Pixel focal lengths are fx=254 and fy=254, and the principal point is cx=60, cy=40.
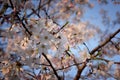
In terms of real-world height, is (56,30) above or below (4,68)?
above

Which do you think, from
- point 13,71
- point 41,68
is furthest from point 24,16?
point 41,68

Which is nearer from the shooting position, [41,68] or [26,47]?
[26,47]

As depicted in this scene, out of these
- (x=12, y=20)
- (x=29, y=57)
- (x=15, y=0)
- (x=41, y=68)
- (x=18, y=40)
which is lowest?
(x=41, y=68)

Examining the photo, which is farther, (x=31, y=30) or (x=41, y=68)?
(x=41, y=68)

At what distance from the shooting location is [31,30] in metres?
2.60

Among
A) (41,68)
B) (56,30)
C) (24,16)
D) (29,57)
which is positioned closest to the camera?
(24,16)

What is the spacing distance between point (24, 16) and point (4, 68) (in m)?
0.82

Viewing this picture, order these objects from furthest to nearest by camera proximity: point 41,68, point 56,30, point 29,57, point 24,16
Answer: point 41,68, point 29,57, point 56,30, point 24,16

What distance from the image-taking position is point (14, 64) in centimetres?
291

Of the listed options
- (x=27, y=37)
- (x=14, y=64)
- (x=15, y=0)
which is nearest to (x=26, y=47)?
(x=27, y=37)

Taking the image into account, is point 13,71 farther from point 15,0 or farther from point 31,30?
point 15,0

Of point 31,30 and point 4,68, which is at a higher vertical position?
point 31,30

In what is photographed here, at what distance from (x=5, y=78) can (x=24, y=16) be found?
93 cm

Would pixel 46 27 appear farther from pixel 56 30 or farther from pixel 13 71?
pixel 13 71
